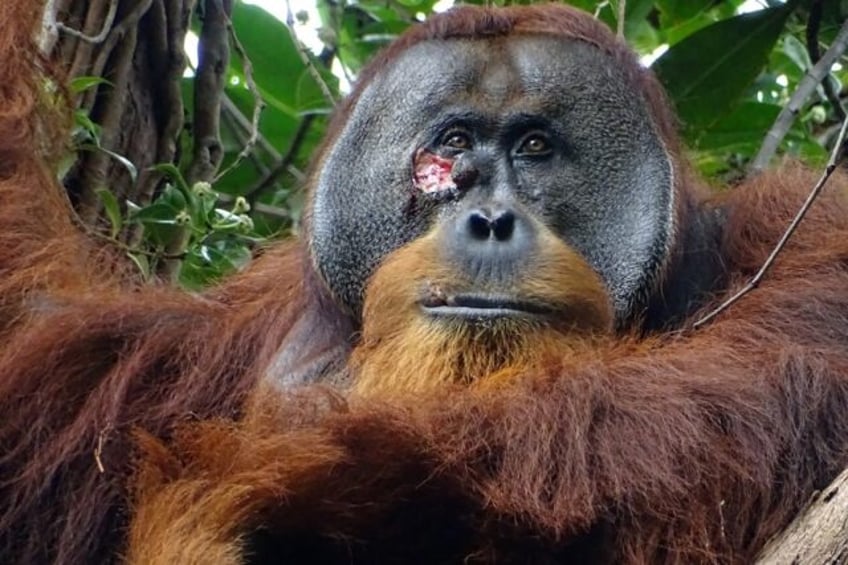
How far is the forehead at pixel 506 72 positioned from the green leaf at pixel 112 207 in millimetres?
661

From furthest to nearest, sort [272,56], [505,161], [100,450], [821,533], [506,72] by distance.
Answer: [272,56] < [506,72] < [505,161] < [100,450] < [821,533]

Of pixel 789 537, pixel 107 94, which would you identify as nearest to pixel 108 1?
pixel 107 94

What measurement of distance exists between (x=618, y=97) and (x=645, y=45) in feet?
4.57

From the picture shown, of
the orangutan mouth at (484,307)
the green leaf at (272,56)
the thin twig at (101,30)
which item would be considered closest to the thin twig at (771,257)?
the orangutan mouth at (484,307)

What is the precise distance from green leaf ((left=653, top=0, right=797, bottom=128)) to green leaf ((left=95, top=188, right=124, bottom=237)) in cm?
129

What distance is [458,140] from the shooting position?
3.24 m

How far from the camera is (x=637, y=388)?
2816 mm

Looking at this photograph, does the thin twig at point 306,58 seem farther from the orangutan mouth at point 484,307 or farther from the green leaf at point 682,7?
the orangutan mouth at point 484,307

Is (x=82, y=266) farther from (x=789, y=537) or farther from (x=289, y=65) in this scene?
(x=789, y=537)

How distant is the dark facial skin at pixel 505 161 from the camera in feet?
10.4

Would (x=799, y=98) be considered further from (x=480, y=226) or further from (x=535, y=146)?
(x=480, y=226)

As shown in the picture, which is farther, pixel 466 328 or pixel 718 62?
pixel 718 62

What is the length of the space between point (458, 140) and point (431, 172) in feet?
0.26

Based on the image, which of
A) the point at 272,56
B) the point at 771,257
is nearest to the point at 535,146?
the point at 771,257
